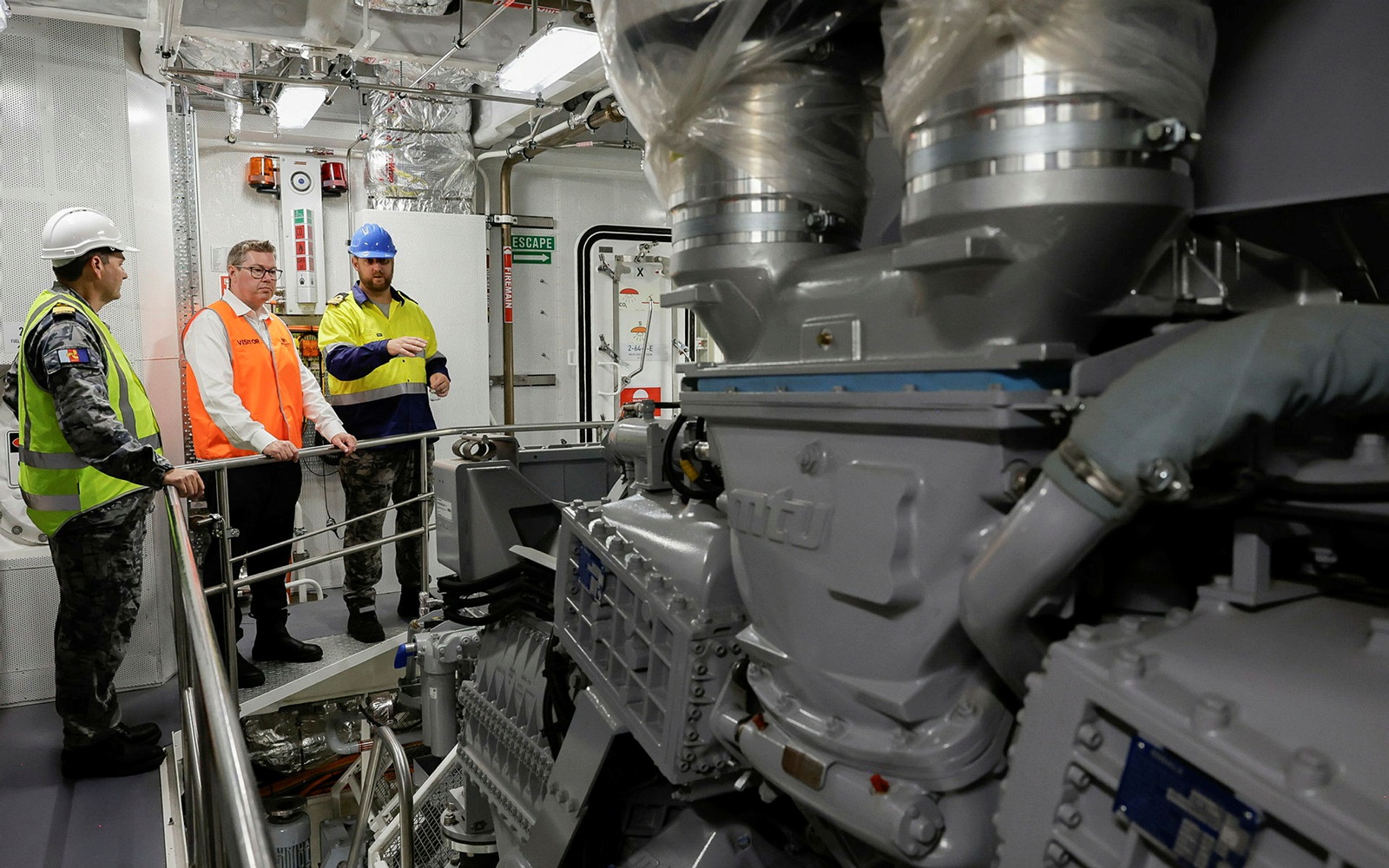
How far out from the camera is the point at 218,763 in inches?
41.2

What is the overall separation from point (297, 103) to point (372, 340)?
1652 mm

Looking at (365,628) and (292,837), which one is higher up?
(365,628)

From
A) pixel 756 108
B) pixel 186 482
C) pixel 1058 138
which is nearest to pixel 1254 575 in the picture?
pixel 1058 138

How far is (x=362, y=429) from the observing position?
5.56m

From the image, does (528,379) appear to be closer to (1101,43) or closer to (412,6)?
(412,6)

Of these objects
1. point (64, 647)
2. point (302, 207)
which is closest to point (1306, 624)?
point (64, 647)

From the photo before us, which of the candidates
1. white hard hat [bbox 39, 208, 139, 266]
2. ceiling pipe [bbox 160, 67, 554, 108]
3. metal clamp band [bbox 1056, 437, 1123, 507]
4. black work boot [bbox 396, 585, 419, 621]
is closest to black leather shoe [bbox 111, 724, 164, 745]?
black work boot [bbox 396, 585, 419, 621]

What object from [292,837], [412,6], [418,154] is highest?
[412,6]

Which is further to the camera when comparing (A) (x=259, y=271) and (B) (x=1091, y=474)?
(A) (x=259, y=271)

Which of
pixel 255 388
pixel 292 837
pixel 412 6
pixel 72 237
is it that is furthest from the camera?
pixel 292 837

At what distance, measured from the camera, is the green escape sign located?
25.1 ft

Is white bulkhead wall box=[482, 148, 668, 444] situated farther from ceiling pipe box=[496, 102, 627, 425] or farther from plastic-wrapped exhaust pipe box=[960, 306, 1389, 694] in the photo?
plastic-wrapped exhaust pipe box=[960, 306, 1389, 694]

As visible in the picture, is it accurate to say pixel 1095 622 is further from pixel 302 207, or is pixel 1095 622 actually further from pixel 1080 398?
pixel 302 207

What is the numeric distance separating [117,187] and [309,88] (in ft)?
4.38
